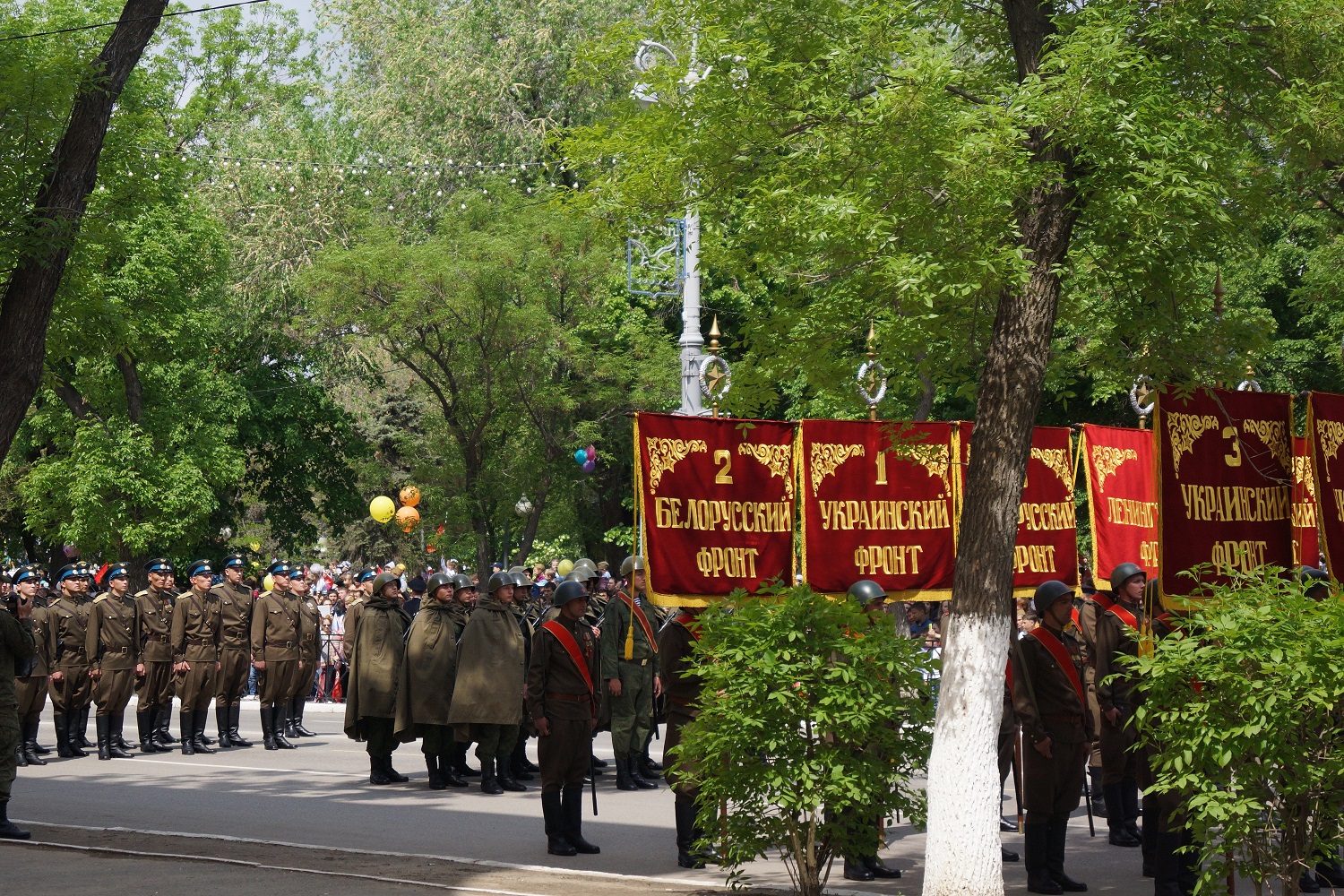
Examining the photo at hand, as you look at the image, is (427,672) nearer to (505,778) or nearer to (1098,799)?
(505,778)

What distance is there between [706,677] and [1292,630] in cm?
311

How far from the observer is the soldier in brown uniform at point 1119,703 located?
36.1ft

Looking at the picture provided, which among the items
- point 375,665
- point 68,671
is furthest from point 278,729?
point 375,665

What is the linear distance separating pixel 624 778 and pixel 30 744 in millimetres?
7023

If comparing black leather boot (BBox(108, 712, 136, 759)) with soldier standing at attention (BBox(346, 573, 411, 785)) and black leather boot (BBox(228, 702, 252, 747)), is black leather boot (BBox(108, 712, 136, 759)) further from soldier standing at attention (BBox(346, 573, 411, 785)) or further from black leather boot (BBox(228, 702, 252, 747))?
soldier standing at attention (BBox(346, 573, 411, 785))

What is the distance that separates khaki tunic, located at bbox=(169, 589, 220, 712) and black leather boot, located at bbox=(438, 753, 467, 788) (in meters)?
3.90

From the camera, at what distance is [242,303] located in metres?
34.2

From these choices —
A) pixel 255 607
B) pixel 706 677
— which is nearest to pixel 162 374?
pixel 255 607

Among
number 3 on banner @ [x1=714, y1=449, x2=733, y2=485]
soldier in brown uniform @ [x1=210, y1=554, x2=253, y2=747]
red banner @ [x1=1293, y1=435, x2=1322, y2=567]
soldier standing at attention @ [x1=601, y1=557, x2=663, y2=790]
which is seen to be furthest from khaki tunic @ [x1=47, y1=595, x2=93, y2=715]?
red banner @ [x1=1293, y1=435, x2=1322, y2=567]

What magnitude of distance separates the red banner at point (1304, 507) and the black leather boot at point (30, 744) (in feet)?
41.9

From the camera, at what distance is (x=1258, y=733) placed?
23.4 ft

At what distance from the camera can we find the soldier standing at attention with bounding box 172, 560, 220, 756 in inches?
691

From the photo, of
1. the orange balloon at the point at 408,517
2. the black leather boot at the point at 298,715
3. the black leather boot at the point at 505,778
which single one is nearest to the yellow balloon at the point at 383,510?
the orange balloon at the point at 408,517

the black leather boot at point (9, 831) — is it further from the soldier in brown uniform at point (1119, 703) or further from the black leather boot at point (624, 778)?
the soldier in brown uniform at point (1119, 703)
